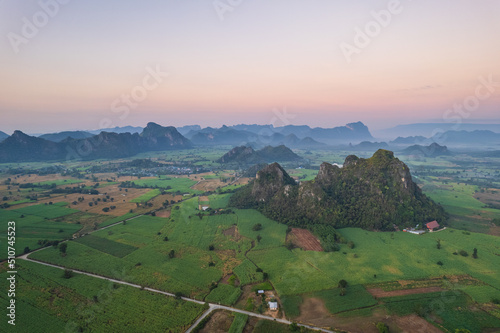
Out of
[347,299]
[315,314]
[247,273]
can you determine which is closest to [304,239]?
[247,273]

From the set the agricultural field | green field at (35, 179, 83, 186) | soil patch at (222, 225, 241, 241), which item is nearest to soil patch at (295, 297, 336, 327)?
the agricultural field

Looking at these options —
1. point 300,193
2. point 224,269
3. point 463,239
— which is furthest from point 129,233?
point 463,239

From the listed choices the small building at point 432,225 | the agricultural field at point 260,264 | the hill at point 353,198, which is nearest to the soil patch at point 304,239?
the agricultural field at point 260,264

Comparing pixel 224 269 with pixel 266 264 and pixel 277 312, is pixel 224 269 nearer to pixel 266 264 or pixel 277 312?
pixel 266 264

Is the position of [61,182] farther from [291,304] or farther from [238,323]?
[291,304]

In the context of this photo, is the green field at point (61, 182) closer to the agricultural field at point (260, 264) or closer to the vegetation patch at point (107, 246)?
the agricultural field at point (260, 264)

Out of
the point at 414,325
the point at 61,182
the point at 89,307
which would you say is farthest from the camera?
the point at 61,182

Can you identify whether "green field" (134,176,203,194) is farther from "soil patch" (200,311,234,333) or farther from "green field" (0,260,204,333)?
"soil patch" (200,311,234,333)
